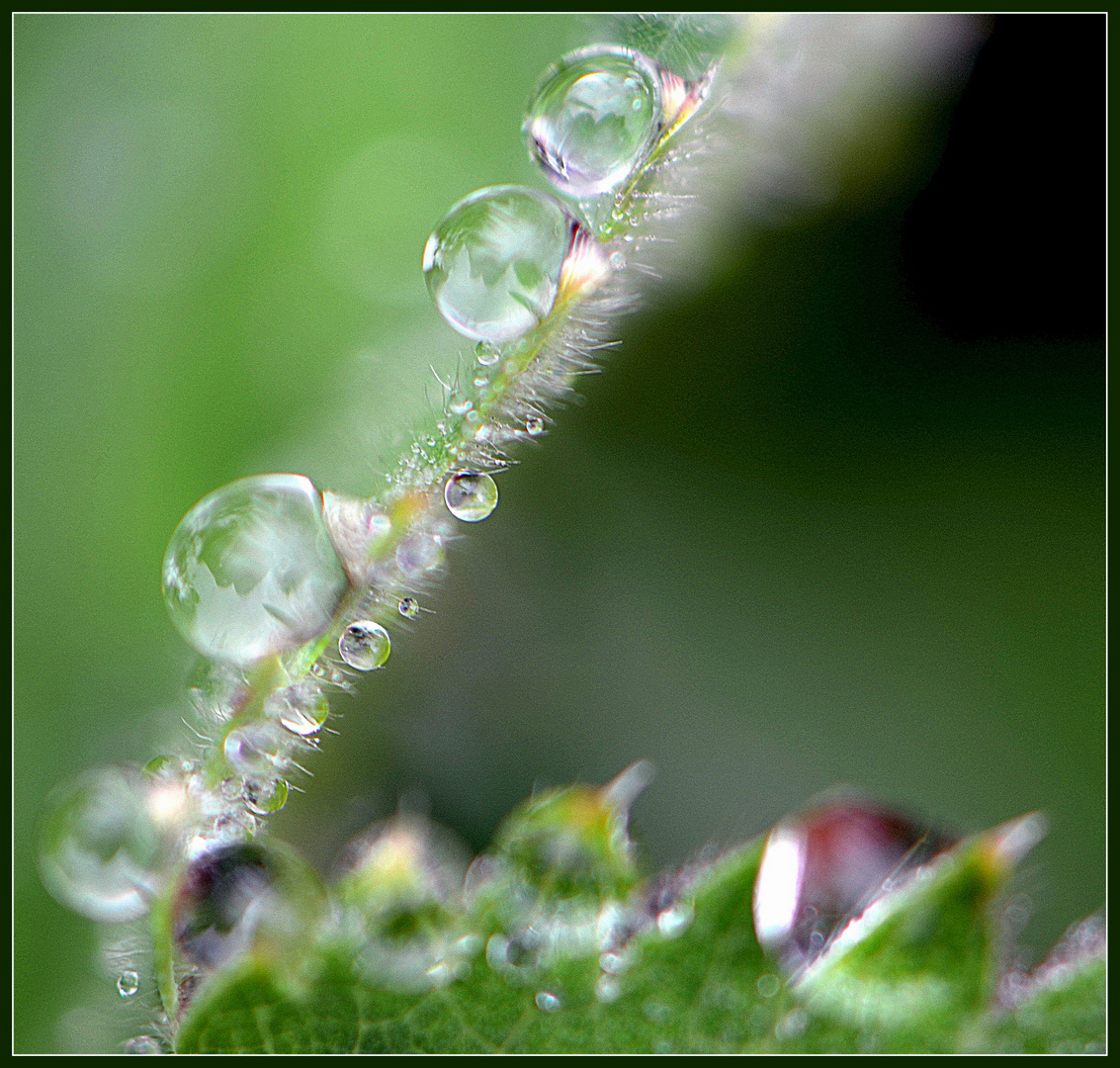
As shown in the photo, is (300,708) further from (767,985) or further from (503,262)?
(767,985)

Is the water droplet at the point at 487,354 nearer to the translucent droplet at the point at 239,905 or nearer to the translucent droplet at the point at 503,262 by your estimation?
the translucent droplet at the point at 503,262

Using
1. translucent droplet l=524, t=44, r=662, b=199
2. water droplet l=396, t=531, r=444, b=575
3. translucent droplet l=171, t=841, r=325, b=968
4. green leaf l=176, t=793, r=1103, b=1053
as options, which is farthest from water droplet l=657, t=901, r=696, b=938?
translucent droplet l=524, t=44, r=662, b=199

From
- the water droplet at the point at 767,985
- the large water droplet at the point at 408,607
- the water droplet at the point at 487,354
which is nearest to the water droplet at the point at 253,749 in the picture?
the large water droplet at the point at 408,607

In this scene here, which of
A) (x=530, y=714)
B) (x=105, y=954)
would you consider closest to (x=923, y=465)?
(x=530, y=714)

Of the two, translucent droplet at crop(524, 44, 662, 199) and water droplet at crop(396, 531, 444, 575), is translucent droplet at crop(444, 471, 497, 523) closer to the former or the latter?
water droplet at crop(396, 531, 444, 575)

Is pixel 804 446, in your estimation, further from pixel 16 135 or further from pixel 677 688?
pixel 16 135

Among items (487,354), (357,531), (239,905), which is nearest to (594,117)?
(487,354)
